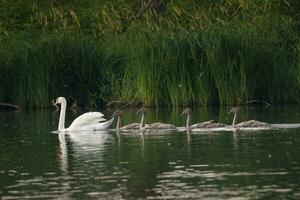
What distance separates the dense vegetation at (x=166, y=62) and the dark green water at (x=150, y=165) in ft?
25.4

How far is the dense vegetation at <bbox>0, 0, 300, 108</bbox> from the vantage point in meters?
37.5

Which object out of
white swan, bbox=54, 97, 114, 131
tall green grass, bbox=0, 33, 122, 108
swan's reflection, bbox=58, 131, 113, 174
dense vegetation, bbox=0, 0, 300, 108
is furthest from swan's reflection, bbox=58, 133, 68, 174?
tall green grass, bbox=0, 33, 122, 108

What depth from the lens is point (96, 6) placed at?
2132 inches

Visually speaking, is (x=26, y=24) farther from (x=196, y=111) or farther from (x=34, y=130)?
(x=34, y=130)

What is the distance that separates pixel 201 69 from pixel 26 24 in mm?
14884

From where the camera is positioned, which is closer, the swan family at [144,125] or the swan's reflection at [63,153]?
the swan's reflection at [63,153]

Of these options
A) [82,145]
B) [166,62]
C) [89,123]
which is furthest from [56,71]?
[82,145]

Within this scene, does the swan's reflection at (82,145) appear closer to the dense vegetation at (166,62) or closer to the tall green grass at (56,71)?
the dense vegetation at (166,62)

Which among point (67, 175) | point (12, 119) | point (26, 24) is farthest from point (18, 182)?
point (26, 24)

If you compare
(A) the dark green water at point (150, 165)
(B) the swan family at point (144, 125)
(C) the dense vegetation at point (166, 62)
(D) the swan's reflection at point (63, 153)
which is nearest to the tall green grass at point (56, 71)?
(C) the dense vegetation at point (166, 62)

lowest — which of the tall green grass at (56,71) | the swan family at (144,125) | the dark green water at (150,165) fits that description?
the dark green water at (150,165)

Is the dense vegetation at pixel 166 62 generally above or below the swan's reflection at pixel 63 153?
above

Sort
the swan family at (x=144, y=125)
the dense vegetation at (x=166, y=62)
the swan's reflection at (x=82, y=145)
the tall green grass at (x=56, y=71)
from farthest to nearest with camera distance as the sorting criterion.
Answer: the tall green grass at (x=56, y=71), the dense vegetation at (x=166, y=62), the swan family at (x=144, y=125), the swan's reflection at (x=82, y=145)

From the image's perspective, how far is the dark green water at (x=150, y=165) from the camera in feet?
57.4
